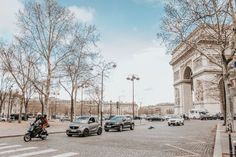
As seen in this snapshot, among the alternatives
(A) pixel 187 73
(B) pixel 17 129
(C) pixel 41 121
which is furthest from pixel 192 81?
(C) pixel 41 121

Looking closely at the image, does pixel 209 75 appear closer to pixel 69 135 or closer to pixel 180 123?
pixel 180 123

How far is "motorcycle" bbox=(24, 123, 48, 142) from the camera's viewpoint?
18266 millimetres

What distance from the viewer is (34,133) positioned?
731 inches

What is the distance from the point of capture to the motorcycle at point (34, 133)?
18.3 meters

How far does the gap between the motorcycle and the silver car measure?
355 cm

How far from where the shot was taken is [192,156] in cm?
1198

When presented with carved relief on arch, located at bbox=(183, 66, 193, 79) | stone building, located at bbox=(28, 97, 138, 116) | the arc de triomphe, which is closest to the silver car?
the arc de triomphe

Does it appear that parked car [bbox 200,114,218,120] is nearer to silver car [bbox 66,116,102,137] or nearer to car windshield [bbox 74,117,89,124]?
silver car [bbox 66,116,102,137]

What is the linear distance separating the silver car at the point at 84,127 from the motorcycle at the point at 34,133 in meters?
3.55

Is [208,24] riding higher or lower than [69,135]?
higher

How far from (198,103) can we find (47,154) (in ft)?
231

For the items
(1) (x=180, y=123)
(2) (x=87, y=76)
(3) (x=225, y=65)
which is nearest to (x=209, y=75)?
(1) (x=180, y=123)

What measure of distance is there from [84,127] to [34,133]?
5.13 meters

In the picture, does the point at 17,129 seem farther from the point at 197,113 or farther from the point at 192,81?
the point at 192,81
